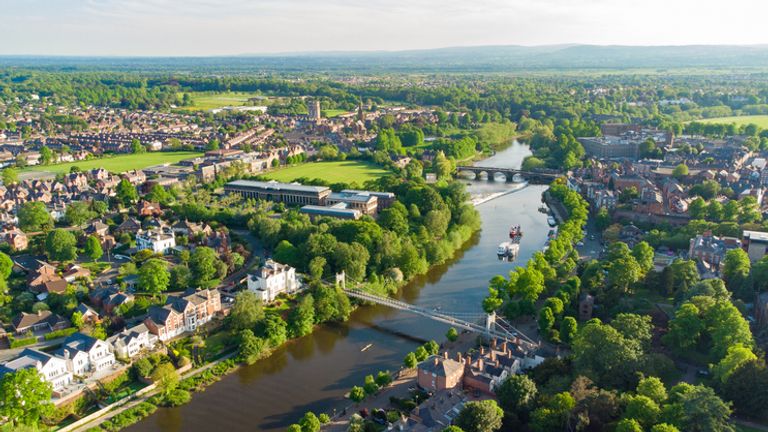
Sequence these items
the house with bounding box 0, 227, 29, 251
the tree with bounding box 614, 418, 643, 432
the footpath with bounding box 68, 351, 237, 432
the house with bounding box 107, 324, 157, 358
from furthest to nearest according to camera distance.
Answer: the house with bounding box 0, 227, 29, 251 < the house with bounding box 107, 324, 157, 358 < the footpath with bounding box 68, 351, 237, 432 < the tree with bounding box 614, 418, 643, 432

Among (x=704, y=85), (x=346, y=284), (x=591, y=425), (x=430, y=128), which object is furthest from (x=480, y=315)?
(x=704, y=85)

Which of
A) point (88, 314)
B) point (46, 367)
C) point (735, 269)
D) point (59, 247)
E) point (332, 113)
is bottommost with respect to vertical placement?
point (88, 314)

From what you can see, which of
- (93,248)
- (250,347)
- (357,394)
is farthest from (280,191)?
(357,394)

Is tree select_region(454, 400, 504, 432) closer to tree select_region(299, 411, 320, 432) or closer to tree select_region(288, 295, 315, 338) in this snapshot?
tree select_region(299, 411, 320, 432)

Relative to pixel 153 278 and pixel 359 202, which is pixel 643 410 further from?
pixel 359 202

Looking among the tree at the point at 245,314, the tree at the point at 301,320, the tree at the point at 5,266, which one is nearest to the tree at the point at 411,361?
the tree at the point at 301,320

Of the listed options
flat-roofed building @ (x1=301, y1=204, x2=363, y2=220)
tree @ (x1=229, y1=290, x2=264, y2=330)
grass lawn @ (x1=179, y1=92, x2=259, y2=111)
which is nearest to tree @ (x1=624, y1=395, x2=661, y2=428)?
tree @ (x1=229, y1=290, x2=264, y2=330)
